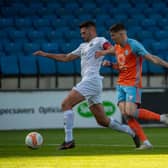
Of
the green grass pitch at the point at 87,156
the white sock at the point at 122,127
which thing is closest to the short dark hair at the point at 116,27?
the white sock at the point at 122,127

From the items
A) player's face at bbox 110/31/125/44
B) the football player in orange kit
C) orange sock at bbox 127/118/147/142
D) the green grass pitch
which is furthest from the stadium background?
player's face at bbox 110/31/125/44

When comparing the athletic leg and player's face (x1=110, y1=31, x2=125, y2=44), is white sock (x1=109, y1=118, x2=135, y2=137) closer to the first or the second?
the athletic leg

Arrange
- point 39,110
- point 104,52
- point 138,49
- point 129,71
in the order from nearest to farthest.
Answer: point 138,49
point 104,52
point 129,71
point 39,110

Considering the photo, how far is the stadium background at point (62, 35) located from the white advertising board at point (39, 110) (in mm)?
238

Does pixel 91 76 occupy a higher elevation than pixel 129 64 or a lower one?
lower

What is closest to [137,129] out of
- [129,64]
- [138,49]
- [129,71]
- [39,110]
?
[129,71]

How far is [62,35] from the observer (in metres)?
21.5

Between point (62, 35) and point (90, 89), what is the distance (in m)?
10.5

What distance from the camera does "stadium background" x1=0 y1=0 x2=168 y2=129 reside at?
757 inches

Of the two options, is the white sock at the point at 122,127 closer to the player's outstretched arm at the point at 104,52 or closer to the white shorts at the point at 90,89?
the white shorts at the point at 90,89

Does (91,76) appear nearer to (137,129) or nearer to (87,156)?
(137,129)

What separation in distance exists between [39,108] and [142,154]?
28.2 ft

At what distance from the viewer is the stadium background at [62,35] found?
1923 cm

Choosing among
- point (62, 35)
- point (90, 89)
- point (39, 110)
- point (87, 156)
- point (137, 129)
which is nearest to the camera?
point (87, 156)
